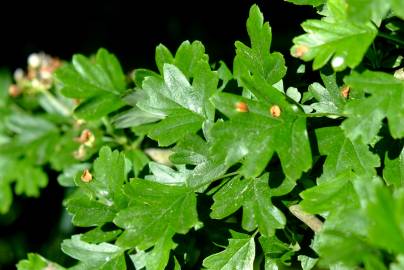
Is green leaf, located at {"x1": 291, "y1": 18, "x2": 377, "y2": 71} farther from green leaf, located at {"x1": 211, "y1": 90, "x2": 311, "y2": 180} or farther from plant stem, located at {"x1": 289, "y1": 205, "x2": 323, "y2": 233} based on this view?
plant stem, located at {"x1": 289, "y1": 205, "x2": 323, "y2": 233}

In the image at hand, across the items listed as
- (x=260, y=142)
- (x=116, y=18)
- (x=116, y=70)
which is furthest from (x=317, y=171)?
(x=116, y=18)

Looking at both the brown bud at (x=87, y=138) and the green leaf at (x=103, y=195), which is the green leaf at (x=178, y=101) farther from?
the brown bud at (x=87, y=138)

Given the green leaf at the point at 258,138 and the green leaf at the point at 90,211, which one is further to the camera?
the green leaf at the point at 90,211

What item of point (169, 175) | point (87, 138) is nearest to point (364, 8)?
point (169, 175)

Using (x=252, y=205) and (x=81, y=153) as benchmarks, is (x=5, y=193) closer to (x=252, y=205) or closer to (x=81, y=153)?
(x=81, y=153)

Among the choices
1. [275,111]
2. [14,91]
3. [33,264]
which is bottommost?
[33,264]

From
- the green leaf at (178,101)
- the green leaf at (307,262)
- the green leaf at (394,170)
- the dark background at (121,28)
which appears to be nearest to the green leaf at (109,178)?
the green leaf at (178,101)
